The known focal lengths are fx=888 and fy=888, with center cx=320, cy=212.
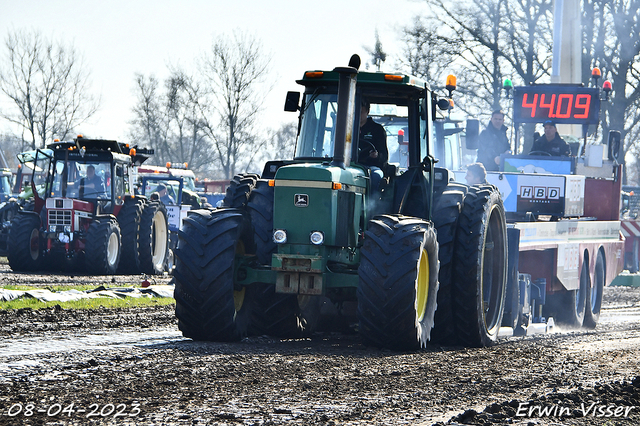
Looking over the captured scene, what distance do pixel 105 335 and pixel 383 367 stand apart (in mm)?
3274

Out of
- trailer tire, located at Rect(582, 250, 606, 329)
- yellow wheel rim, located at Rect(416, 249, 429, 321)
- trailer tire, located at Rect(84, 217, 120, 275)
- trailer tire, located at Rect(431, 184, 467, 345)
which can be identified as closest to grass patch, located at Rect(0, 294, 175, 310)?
trailer tire, located at Rect(84, 217, 120, 275)

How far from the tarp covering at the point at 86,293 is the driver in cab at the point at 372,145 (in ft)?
18.9

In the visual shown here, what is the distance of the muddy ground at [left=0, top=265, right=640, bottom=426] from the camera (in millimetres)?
4914

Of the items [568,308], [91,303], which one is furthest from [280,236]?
[568,308]

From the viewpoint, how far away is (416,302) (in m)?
7.44

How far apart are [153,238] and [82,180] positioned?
7.28 ft

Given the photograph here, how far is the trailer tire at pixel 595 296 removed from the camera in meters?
13.5

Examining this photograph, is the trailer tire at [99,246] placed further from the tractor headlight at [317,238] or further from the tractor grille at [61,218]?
the tractor headlight at [317,238]

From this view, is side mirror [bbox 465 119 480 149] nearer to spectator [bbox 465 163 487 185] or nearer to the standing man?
spectator [bbox 465 163 487 185]

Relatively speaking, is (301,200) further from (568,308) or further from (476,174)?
(568,308)

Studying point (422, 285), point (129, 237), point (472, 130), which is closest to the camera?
point (422, 285)

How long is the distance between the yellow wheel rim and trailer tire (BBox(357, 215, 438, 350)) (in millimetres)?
202

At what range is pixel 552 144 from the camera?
1502 cm

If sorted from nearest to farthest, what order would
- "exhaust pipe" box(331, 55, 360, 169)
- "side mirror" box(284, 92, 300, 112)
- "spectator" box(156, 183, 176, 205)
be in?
"exhaust pipe" box(331, 55, 360, 169)
"side mirror" box(284, 92, 300, 112)
"spectator" box(156, 183, 176, 205)
